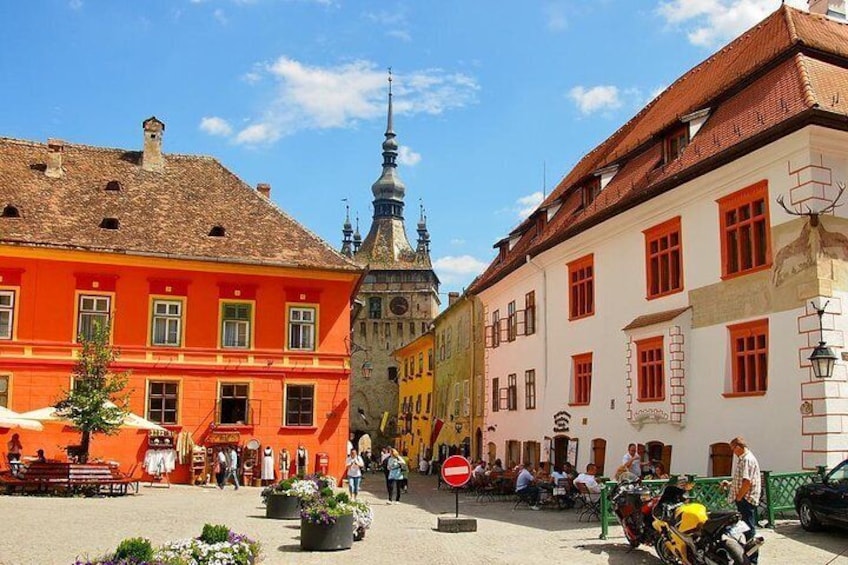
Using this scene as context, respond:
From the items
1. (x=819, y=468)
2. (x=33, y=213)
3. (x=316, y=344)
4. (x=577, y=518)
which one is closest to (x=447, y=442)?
(x=316, y=344)

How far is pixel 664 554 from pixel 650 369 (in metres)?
10.3

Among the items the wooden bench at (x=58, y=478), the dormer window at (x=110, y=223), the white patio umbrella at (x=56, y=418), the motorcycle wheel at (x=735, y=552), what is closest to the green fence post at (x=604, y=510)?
the motorcycle wheel at (x=735, y=552)

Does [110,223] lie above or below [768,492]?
above

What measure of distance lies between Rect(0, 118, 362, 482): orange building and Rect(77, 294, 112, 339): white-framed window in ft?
0.16

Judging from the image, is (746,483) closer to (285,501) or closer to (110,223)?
(285,501)

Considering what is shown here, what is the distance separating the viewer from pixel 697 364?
2012 centimetres

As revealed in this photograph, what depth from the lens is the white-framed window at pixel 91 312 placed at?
97.0ft

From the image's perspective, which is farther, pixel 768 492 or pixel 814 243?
pixel 814 243

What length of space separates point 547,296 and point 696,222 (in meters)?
9.13

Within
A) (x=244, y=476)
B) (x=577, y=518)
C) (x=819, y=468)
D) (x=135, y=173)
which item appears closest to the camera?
(x=819, y=468)

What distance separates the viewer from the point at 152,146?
35.3 meters

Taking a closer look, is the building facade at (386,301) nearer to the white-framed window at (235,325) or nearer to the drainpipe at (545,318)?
the white-framed window at (235,325)

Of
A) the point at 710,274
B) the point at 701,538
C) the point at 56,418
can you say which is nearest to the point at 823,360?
the point at 710,274

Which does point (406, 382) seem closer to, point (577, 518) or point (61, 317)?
point (61, 317)
